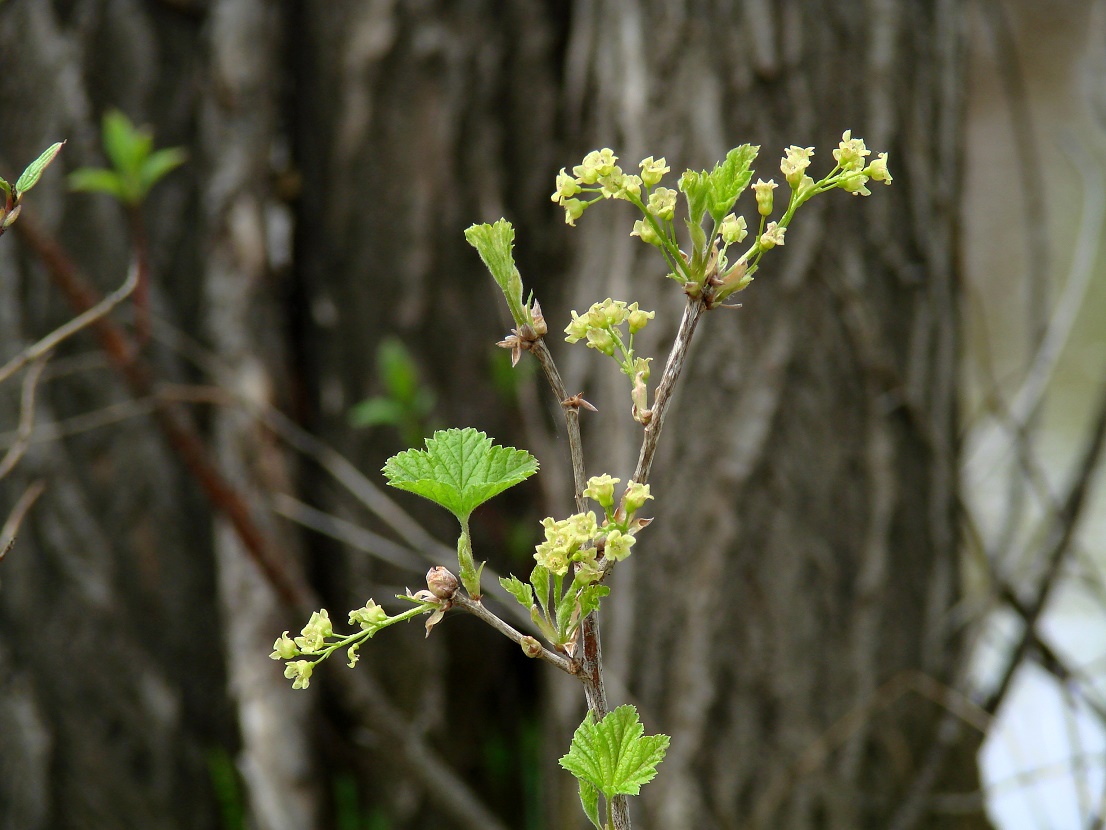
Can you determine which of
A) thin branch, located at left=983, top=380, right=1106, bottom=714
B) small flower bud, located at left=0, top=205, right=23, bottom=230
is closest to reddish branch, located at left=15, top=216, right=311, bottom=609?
small flower bud, located at left=0, top=205, right=23, bottom=230

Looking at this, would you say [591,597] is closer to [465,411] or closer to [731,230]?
[731,230]

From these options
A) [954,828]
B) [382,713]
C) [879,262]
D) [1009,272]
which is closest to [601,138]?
[879,262]

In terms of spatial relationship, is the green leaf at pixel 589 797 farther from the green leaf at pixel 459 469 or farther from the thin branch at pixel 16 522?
the thin branch at pixel 16 522

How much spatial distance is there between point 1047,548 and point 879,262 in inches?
15.0

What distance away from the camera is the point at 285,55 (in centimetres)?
110

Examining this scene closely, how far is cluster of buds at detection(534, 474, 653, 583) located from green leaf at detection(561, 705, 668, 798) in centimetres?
4

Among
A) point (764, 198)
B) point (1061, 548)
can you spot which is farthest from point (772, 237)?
point (1061, 548)

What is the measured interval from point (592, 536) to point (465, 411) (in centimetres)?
92

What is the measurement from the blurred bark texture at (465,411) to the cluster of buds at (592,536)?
69 centimetres

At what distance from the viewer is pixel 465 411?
3.66 feet

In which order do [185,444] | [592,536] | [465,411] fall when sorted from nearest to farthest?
[592,536] → [185,444] → [465,411]

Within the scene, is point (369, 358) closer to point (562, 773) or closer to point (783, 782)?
point (562, 773)

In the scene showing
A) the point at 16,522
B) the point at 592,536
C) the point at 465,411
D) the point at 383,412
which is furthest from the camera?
the point at 465,411

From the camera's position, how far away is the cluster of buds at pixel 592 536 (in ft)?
0.69
